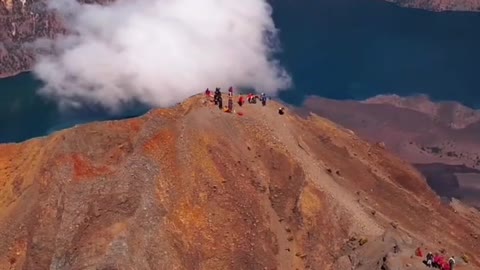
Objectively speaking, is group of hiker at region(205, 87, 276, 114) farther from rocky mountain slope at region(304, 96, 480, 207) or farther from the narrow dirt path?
rocky mountain slope at region(304, 96, 480, 207)

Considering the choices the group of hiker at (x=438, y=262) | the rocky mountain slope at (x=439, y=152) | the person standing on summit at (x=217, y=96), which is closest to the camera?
the group of hiker at (x=438, y=262)

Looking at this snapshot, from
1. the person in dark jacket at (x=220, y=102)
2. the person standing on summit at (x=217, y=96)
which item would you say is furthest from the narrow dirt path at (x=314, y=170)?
the person standing on summit at (x=217, y=96)

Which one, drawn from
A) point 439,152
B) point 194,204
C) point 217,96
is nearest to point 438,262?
point 194,204

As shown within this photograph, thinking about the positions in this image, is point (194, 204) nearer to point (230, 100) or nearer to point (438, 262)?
point (230, 100)

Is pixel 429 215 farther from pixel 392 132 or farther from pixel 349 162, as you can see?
pixel 392 132

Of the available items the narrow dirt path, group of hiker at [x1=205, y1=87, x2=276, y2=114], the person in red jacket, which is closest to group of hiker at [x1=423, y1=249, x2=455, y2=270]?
the narrow dirt path

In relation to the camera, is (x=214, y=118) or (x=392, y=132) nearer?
(x=214, y=118)

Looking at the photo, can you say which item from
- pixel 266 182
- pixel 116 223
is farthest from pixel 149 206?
pixel 266 182

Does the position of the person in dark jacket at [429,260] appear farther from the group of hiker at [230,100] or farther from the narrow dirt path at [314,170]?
the group of hiker at [230,100]
